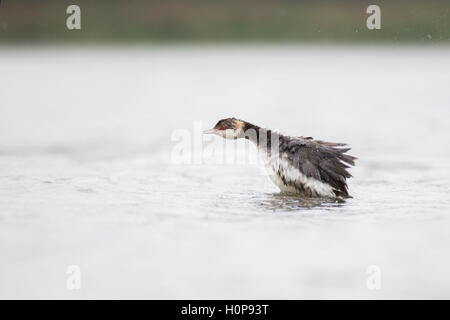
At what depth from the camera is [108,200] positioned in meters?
9.17

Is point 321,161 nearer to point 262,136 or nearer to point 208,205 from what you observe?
A: point 262,136

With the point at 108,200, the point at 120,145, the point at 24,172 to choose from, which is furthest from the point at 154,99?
the point at 108,200

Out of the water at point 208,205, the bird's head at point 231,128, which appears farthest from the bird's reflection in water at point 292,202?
the bird's head at point 231,128

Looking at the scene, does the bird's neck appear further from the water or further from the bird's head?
the water

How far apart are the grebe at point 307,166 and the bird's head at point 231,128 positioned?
0.47m

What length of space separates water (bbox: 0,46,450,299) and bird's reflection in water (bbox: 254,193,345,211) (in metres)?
0.03

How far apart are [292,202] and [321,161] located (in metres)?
0.62

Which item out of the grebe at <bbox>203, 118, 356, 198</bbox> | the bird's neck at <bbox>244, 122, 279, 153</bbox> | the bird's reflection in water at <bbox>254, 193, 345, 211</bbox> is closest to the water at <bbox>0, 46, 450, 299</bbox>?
the bird's reflection in water at <bbox>254, 193, 345, 211</bbox>

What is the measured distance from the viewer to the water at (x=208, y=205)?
647 centimetres

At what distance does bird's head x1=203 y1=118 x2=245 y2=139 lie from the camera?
10172 mm

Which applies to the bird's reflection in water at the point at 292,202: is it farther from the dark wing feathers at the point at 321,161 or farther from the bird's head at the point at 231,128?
the bird's head at the point at 231,128

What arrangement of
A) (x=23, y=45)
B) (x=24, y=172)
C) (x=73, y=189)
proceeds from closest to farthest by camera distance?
(x=73, y=189) < (x=24, y=172) < (x=23, y=45)
